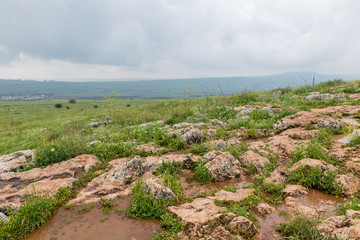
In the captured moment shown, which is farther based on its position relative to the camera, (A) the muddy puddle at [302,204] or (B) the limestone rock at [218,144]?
(B) the limestone rock at [218,144]

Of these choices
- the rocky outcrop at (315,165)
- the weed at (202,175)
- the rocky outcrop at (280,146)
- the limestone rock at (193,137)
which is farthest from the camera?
the limestone rock at (193,137)

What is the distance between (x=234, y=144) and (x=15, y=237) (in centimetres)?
645

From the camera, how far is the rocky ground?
13.0 ft

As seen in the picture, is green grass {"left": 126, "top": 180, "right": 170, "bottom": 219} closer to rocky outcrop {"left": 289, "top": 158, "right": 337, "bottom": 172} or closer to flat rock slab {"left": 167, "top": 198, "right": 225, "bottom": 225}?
flat rock slab {"left": 167, "top": 198, "right": 225, "bottom": 225}

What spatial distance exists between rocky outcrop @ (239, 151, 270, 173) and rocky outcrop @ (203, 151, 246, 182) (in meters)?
0.36

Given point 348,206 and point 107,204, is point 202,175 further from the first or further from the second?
point 348,206

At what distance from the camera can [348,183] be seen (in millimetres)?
5004

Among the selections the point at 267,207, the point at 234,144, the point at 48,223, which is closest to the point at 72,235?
the point at 48,223

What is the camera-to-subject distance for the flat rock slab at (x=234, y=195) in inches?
189

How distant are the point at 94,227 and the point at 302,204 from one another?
14.6 feet

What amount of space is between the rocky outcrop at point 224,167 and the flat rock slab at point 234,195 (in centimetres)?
75

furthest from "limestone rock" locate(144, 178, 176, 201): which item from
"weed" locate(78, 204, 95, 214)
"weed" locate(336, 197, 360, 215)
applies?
"weed" locate(336, 197, 360, 215)

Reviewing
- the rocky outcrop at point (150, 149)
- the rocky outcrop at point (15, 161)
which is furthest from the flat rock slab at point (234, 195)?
the rocky outcrop at point (15, 161)

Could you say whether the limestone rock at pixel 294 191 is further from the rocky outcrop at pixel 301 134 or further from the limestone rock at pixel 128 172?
the limestone rock at pixel 128 172
